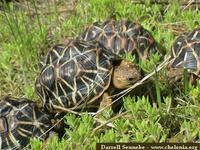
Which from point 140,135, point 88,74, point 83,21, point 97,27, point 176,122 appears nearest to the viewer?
point 140,135

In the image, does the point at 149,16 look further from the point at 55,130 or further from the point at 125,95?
the point at 55,130

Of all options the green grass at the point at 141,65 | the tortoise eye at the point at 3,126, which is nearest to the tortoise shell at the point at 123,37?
the green grass at the point at 141,65

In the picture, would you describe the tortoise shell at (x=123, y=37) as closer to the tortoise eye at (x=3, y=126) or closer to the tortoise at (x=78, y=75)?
the tortoise at (x=78, y=75)

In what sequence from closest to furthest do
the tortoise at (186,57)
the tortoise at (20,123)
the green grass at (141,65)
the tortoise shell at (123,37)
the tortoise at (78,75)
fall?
Answer: the green grass at (141,65) < the tortoise at (20,123) < the tortoise at (78,75) < the tortoise at (186,57) < the tortoise shell at (123,37)

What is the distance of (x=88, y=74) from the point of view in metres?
3.78

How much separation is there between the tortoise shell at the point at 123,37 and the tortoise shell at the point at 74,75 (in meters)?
0.37

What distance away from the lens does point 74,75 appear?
3779 millimetres

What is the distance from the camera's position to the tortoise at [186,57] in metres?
3.88

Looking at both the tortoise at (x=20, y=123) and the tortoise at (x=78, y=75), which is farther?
the tortoise at (x=78, y=75)

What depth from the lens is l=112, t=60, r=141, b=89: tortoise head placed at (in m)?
3.56

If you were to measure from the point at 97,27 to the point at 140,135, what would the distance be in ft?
4.37

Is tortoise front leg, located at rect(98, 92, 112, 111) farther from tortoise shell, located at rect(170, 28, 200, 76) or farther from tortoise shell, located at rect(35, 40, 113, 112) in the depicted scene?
tortoise shell, located at rect(170, 28, 200, 76)

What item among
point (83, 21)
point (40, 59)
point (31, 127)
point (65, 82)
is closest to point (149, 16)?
point (83, 21)

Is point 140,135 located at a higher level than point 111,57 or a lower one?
lower
